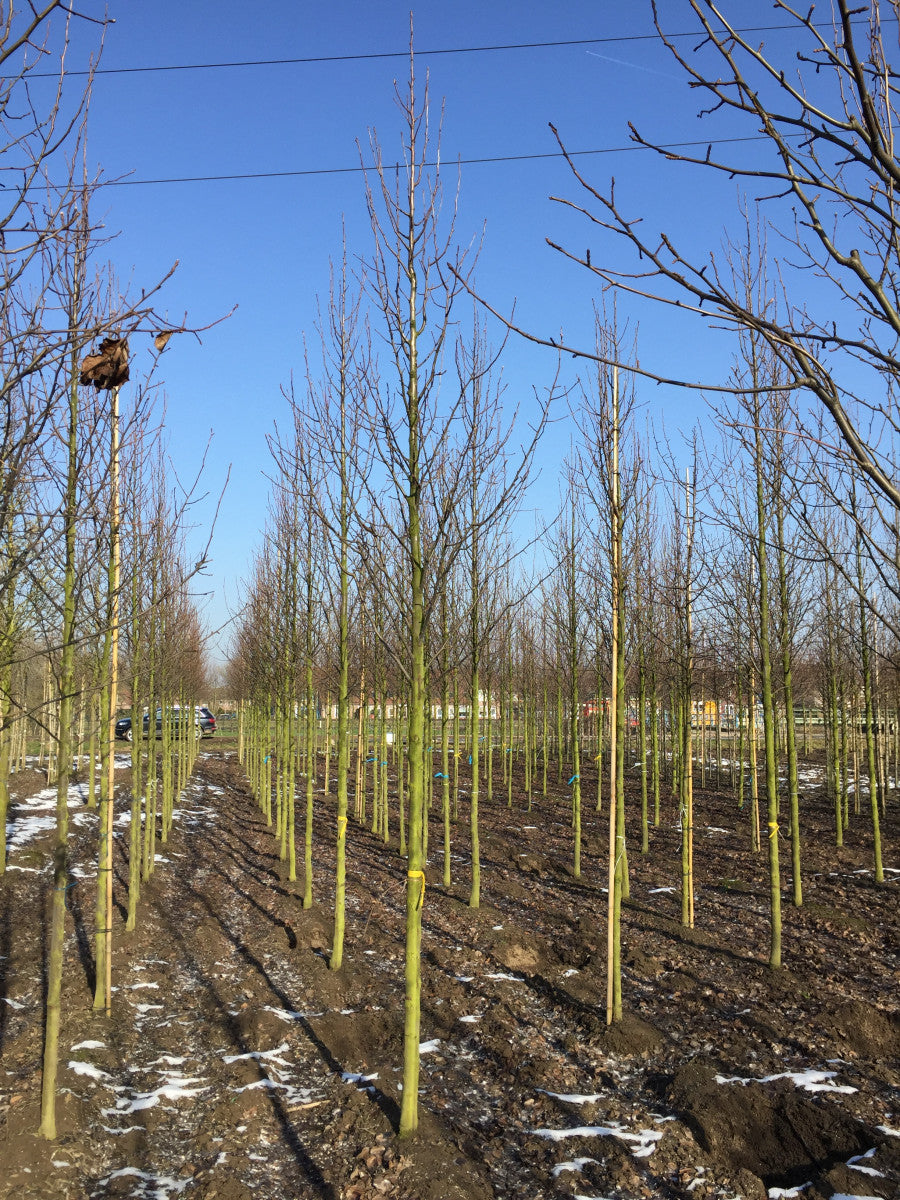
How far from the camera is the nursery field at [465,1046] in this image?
170 inches

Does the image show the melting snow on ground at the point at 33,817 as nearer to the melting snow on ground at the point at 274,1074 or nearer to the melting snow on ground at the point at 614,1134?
the melting snow on ground at the point at 274,1074

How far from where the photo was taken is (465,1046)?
6.00m

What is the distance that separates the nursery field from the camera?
14.1 ft

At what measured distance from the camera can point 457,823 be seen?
15164 millimetres

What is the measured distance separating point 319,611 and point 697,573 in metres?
5.25

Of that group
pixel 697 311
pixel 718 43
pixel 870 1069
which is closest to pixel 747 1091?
pixel 870 1069

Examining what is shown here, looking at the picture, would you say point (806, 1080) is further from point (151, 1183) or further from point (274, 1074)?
point (151, 1183)

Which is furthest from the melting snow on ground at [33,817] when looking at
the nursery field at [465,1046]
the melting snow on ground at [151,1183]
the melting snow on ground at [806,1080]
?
the melting snow on ground at [806,1080]

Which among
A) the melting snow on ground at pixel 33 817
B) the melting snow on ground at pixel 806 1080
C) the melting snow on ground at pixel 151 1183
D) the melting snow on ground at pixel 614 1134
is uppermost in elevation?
the melting snow on ground at pixel 33 817

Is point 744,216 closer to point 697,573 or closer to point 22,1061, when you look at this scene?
point 697,573

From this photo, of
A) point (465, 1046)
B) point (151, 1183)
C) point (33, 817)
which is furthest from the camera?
point (33, 817)

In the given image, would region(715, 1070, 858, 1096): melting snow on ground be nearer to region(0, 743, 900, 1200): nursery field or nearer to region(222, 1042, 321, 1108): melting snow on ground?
region(0, 743, 900, 1200): nursery field

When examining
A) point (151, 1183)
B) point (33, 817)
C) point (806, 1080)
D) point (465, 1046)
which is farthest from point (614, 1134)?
point (33, 817)

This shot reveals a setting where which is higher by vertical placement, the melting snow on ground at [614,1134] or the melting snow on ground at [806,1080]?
the melting snow on ground at [806,1080]
